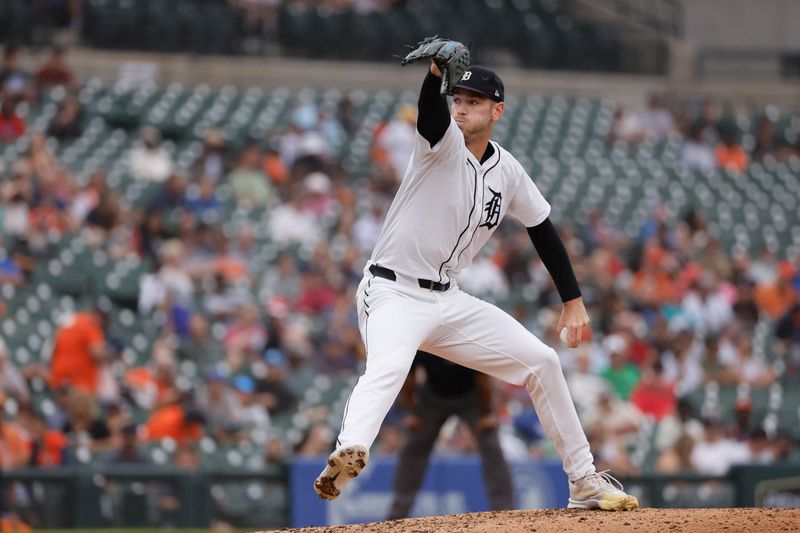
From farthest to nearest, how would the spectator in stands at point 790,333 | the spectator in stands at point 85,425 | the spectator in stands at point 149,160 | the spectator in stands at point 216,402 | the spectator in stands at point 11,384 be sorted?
1. the spectator in stands at point 149,160
2. the spectator in stands at point 790,333
3. the spectator in stands at point 216,402
4. the spectator in stands at point 11,384
5. the spectator in stands at point 85,425

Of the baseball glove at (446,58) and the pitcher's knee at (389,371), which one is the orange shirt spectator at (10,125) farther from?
the baseball glove at (446,58)

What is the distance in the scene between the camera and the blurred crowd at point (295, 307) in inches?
410

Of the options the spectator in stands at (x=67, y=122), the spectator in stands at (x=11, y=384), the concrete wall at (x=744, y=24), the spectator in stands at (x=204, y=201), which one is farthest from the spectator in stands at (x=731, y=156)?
the spectator in stands at (x=11, y=384)

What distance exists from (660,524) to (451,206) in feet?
4.74

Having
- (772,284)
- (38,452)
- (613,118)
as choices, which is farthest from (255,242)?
(613,118)

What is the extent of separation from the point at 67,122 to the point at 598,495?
10260 millimetres

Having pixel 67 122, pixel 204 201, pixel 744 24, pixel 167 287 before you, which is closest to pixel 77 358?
pixel 167 287

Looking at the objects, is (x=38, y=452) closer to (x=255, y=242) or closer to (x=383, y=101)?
(x=255, y=242)

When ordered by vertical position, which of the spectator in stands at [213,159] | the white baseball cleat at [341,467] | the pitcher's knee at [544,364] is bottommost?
the spectator in stands at [213,159]

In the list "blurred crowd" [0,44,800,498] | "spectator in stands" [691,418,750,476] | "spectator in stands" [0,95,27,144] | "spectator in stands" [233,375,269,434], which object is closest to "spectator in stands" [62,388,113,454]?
"blurred crowd" [0,44,800,498]

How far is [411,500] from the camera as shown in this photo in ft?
26.3

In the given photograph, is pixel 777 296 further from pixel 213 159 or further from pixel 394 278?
pixel 394 278

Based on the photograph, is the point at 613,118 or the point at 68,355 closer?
the point at 68,355

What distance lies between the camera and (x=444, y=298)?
5594 mm
